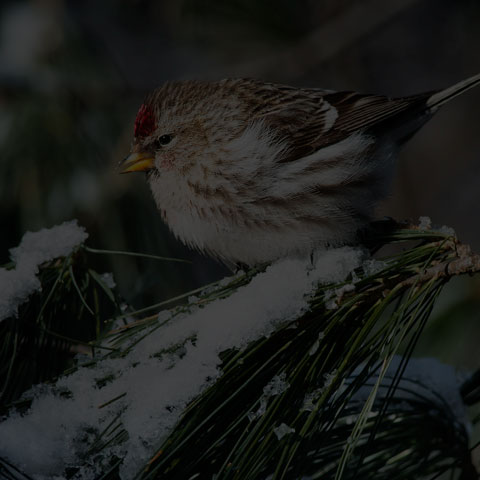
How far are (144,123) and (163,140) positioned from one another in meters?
0.07

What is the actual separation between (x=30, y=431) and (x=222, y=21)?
2.29 metres

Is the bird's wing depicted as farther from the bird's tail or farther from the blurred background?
the blurred background

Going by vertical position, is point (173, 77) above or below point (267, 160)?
A: above

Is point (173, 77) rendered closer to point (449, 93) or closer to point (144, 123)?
point (144, 123)

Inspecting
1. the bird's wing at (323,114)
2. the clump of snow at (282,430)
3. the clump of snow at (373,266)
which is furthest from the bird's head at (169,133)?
the clump of snow at (282,430)

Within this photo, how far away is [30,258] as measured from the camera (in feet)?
3.82

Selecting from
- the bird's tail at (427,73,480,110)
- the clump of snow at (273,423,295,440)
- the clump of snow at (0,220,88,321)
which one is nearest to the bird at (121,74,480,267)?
the bird's tail at (427,73,480,110)

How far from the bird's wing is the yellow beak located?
30 centimetres

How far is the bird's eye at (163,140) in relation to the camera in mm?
1809

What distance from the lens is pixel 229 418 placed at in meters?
0.95

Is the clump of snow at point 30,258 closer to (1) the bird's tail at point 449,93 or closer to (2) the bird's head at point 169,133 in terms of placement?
(2) the bird's head at point 169,133

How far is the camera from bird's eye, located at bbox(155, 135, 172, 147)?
1.81 meters

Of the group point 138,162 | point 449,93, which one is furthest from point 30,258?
point 449,93

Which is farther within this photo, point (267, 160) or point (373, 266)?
point (267, 160)
